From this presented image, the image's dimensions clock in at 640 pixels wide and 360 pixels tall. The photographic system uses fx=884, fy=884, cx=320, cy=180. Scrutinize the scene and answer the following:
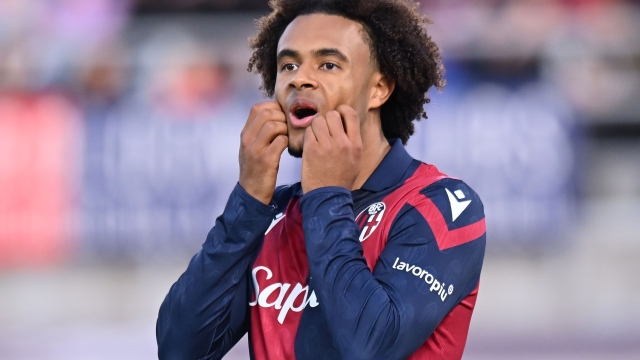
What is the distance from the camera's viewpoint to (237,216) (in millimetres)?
2289

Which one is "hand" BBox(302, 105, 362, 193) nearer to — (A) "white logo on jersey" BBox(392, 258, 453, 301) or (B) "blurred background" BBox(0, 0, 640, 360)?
(A) "white logo on jersey" BBox(392, 258, 453, 301)

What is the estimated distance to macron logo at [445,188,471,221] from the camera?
2.27 meters

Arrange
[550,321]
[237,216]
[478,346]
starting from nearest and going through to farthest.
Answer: [237,216] < [478,346] < [550,321]

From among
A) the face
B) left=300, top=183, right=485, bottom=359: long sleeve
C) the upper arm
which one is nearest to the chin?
the face

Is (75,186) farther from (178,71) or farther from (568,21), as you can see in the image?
(568,21)

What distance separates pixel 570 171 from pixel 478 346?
228 cm

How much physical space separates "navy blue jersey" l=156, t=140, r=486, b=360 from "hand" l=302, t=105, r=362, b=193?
0.04 metres

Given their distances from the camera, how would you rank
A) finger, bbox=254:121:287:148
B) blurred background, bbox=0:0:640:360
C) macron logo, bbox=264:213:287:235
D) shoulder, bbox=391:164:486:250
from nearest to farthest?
shoulder, bbox=391:164:486:250
finger, bbox=254:121:287:148
macron logo, bbox=264:213:287:235
blurred background, bbox=0:0:640:360

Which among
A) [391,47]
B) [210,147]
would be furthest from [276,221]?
[210,147]

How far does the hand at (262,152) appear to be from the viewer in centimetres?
230

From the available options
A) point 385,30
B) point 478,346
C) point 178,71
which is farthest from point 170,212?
point 385,30

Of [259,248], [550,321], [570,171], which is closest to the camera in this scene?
[259,248]

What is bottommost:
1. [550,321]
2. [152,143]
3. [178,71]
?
[550,321]

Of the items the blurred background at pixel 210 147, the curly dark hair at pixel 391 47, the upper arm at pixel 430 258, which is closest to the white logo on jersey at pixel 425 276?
the upper arm at pixel 430 258
